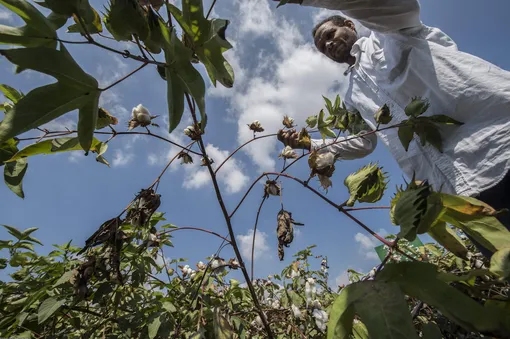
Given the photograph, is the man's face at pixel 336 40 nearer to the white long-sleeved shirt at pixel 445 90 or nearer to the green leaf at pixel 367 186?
the white long-sleeved shirt at pixel 445 90

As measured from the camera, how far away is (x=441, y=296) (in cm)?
39

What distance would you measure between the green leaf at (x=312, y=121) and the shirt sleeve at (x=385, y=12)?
1.21 feet

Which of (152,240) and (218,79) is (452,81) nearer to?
(218,79)

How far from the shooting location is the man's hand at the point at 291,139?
3.21 feet

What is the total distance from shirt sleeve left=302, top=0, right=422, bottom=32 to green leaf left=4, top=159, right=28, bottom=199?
1024 millimetres

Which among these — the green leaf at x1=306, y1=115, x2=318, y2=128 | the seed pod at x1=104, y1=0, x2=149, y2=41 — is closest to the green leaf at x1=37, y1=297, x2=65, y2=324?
the seed pod at x1=104, y1=0, x2=149, y2=41

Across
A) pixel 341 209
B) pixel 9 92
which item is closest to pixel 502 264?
pixel 341 209

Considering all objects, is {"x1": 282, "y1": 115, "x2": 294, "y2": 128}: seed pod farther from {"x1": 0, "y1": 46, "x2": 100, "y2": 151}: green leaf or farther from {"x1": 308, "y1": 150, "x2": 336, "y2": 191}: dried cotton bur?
{"x1": 0, "y1": 46, "x2": 100, "y2": 151}: green leaf

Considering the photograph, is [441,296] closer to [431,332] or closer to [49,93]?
[431,332]

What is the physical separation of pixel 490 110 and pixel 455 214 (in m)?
0.76

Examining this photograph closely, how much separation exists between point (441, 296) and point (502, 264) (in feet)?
0.32

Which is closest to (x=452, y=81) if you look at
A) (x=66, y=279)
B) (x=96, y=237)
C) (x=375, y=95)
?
(x=375, y=95)

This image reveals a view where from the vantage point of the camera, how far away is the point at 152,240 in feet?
3.18

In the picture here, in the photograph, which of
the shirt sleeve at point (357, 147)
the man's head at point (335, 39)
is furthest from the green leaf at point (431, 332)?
the man's head at point (335, 39)
